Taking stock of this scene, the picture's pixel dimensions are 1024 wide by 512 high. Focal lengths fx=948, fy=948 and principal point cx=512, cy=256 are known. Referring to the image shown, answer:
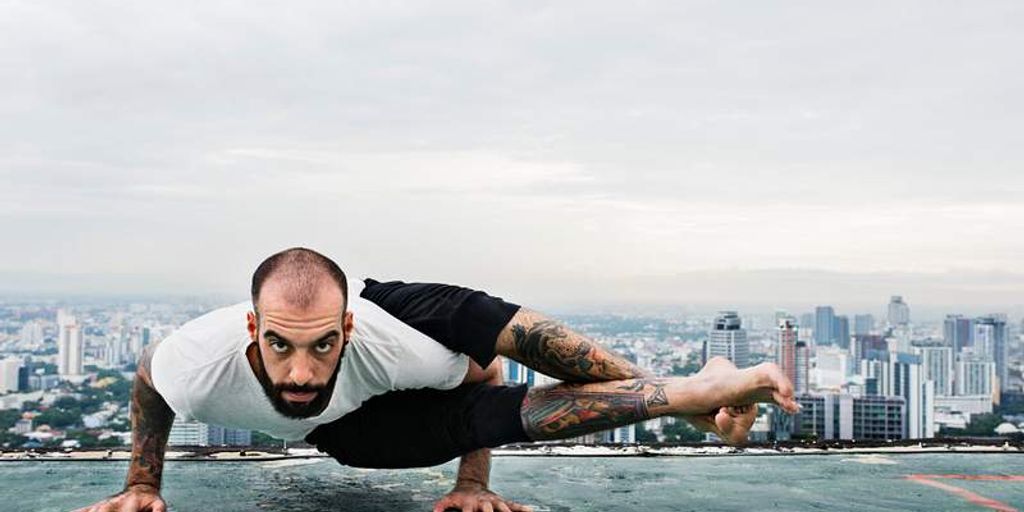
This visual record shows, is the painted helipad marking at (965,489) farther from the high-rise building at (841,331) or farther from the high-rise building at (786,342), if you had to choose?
the high-rise building at (841,331)

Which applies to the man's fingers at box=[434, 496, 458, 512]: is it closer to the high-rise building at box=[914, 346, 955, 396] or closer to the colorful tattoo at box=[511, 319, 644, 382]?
the colorful tattoo at box=[511, 319, 644, 382]

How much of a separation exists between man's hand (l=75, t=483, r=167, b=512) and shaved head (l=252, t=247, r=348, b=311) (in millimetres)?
873

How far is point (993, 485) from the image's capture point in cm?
342

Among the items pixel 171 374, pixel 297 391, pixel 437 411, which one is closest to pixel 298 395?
pixel 297 391

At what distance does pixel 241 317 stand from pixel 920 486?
7.93ft

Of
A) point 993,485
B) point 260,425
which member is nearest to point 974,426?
point 993,485

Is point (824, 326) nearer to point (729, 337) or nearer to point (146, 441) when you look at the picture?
point (729, 337)

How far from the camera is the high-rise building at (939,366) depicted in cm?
3507

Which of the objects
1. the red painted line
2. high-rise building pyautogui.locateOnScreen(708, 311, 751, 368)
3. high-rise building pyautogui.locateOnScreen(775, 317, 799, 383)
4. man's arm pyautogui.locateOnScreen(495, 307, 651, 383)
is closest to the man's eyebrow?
man's arm pyautogui.locateOnScreen(495, 307, 651, 383)

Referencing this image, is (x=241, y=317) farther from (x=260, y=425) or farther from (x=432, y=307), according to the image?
(x=432, y=307)

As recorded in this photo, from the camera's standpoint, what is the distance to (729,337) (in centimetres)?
Answer: 2708

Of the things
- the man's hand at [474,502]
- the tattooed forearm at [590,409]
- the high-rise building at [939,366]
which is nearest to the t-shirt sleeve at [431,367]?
the tattooed forearm at [590,409]

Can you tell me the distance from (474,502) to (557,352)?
0.52 meters

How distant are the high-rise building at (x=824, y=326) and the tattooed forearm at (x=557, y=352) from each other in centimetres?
4490
